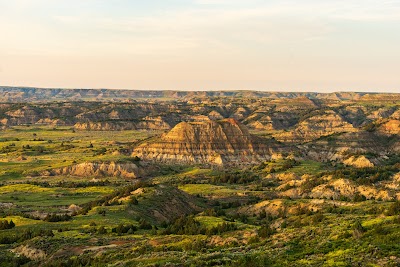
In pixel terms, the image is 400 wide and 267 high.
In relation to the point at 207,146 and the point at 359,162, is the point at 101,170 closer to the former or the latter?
the point at 207,146

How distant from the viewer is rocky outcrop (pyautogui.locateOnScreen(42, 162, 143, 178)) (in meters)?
134

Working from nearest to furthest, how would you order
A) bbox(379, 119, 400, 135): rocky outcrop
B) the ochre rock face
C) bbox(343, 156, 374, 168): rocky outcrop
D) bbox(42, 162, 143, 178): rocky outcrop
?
bbox(343, 156, 374, 168): rocky outcrop
bbox(42, 162, 143, 178): rocky outcrop
the ochre rock face
bbox(379, 119, 400, 135): rocky outcrop

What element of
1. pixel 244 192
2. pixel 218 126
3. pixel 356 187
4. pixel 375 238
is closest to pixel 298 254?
pixel 375 238

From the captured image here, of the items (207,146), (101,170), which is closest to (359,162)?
(207,146)

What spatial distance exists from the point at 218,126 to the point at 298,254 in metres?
133

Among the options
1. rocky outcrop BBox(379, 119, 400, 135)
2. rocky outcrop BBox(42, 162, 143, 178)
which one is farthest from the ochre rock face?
rocky outcrop BBox(379, 119, 400, 135)

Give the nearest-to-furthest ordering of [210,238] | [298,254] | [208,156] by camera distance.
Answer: [298,254] < [210,238] < [208,156]

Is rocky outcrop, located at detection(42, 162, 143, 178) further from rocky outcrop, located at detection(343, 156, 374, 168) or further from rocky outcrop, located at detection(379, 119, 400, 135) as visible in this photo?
rocky outcrop, located at detection(379, 119, 400, 135)

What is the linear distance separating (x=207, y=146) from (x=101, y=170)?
39.2 metres

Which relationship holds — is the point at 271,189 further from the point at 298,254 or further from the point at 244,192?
the point at 298,254

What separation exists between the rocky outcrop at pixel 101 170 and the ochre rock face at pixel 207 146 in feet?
73.8

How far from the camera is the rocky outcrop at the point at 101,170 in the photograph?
13425 cm

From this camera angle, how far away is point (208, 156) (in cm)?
15725

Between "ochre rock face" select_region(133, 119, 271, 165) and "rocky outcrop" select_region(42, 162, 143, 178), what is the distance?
22.5m
